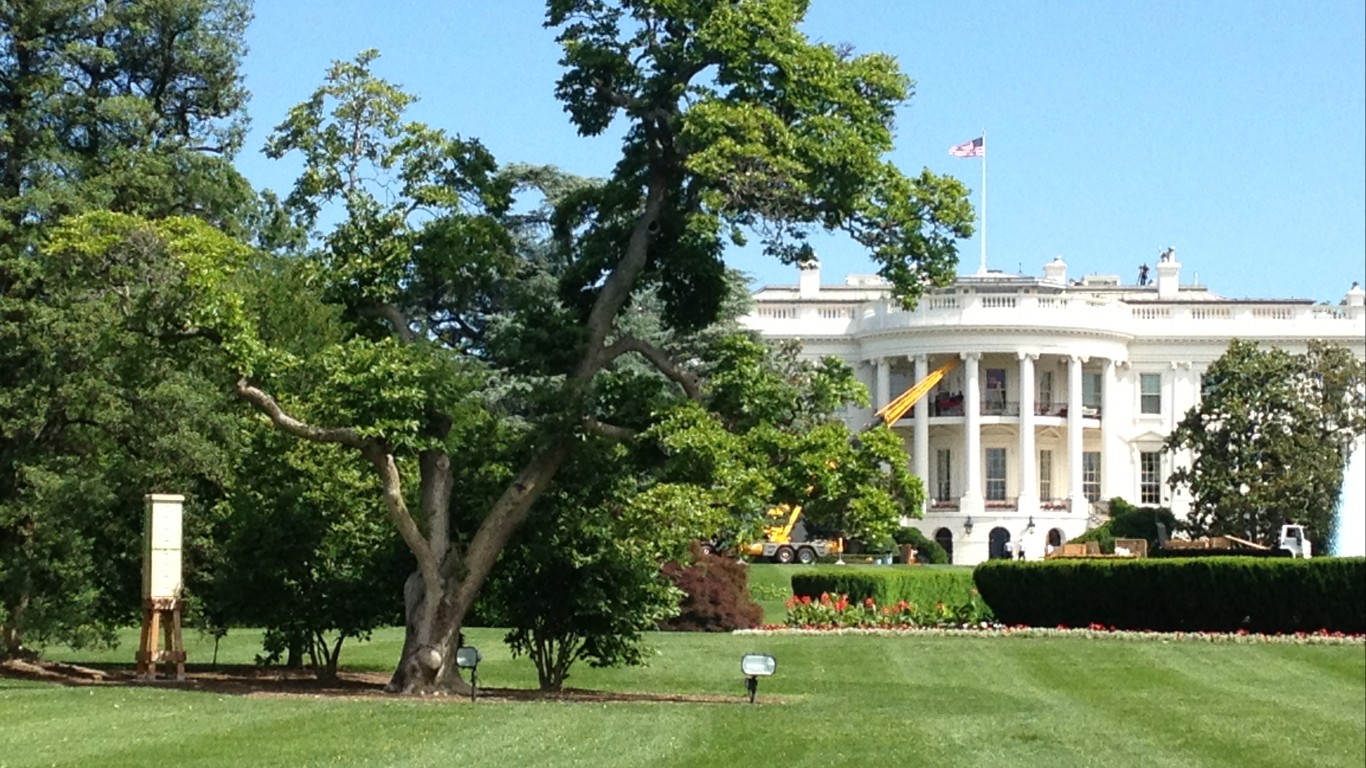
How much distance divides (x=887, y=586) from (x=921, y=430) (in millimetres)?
37786

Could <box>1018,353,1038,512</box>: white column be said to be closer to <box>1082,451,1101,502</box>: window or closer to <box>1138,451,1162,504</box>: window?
<box>1082,451,1101,502</box>: window

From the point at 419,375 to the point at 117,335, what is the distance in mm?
3292

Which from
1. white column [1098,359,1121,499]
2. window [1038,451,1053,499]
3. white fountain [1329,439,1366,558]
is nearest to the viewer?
white fountain [1329,439,1366,558]

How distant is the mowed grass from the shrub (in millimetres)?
8565

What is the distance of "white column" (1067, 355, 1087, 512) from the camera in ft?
253

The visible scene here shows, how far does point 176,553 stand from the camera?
23.9m

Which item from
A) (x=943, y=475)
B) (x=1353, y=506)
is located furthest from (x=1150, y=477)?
(x=1353, y=506)

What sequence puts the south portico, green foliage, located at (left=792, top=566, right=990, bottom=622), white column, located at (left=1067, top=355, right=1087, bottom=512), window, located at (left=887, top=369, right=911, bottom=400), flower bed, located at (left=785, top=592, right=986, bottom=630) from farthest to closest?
window, located at (left=887, top=369, right=911, bottom=400)
white column, located at (left=1067, top=355, right=1087, bottom=512)
the south portico
green foliage, located at (left=792, top=566, right=990, bottom=622)
flower bed, located at (left=785, top=592, right=986, bottom=630)

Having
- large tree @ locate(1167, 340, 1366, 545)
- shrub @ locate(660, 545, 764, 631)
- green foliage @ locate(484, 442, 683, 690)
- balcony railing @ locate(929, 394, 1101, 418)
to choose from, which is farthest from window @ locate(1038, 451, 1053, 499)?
green foliage @ locate(484, 442, 683, 690)

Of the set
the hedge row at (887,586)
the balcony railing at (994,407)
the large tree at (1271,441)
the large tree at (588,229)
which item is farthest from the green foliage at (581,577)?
the balcony railing at (994,407)

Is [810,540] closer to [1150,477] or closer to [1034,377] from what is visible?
[1034,377]

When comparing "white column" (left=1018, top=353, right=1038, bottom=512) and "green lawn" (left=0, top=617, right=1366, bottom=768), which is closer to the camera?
"green lawn" (left=0, top=617, right=1366, bottom=768)

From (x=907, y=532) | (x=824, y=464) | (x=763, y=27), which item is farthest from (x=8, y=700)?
(x=907, y=532)

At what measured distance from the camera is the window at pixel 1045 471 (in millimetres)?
79812
